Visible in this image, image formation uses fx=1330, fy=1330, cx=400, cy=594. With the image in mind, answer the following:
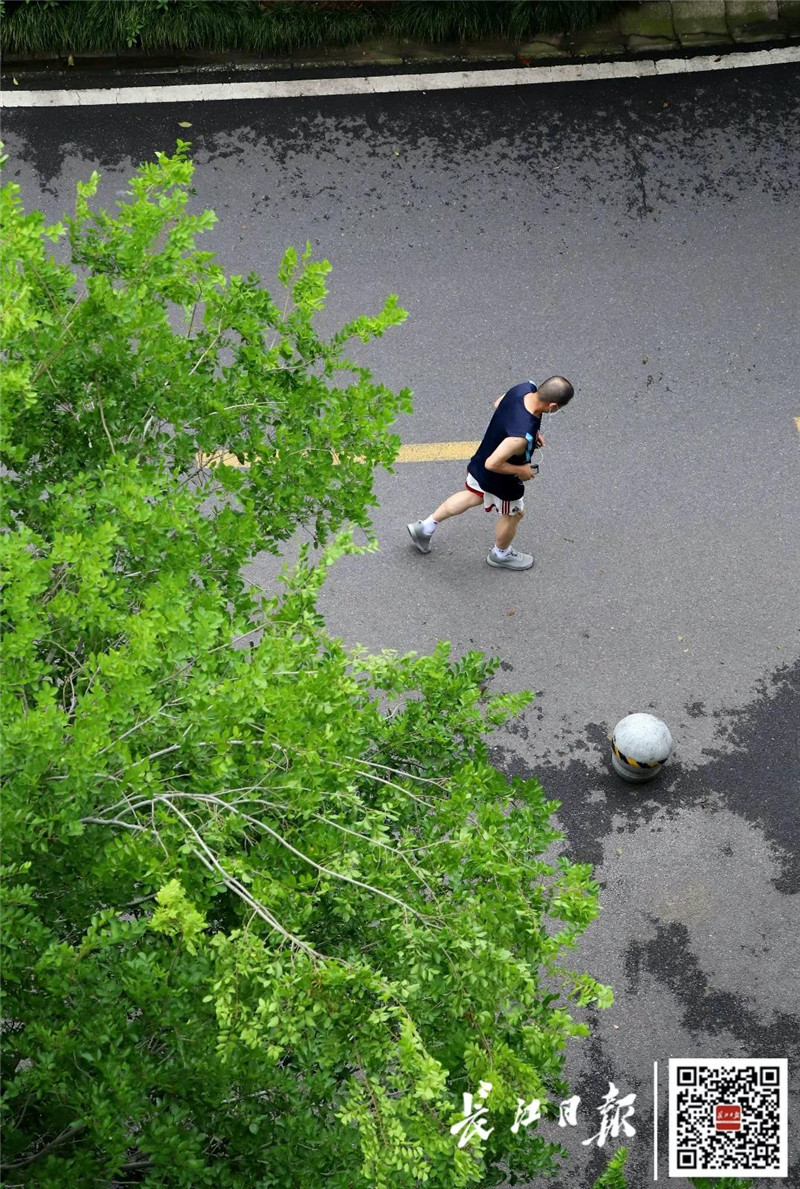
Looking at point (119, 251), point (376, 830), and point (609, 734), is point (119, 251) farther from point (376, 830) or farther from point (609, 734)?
point (609, 734)

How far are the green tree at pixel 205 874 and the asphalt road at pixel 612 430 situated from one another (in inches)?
111

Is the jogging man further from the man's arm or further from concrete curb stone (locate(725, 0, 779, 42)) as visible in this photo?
concrete curb stone (locate(725, 0, 779, 42))

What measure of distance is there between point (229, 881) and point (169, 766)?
0.50 m

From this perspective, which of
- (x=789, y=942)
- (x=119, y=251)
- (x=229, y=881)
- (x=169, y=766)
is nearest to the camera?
(x=229, y=881)

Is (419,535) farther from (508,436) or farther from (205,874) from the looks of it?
(205,874)

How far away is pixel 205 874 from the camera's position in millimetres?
4371

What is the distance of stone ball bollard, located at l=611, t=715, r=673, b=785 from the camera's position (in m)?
7.80

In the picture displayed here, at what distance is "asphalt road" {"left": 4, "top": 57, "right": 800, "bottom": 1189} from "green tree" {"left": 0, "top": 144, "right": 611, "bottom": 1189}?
111 inches

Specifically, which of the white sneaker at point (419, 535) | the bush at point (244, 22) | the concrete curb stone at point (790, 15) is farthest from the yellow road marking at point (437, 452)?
the concrete curb stone at point (790, 15)

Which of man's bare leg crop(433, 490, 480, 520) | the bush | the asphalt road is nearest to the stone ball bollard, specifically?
the asphalt road

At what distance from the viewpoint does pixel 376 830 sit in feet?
14.9

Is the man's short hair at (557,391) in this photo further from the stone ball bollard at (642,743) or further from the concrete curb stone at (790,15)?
the concrete curb stone at (790,15)

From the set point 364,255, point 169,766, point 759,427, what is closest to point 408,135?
point 364,255

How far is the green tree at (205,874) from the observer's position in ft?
13.8
